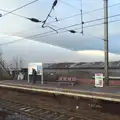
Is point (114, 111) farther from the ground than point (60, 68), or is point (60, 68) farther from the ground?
point (60, 68)

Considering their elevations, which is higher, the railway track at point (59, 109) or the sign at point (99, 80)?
the sign at point (99, 80)

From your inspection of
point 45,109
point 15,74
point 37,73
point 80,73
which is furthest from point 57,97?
point 15,74

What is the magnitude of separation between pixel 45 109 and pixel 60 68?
17883 mm

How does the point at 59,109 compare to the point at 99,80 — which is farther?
the point at 99,80

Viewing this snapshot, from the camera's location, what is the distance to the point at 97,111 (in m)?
16.6

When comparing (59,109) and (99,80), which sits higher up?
(99,80)

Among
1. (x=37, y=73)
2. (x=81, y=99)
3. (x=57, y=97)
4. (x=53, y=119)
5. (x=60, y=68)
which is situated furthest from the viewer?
(x=60, y=68)

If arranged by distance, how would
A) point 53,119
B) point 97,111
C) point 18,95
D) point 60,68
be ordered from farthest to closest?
1. point 60,68
2. point 18,95
3. point 97,111
4. point 53,119

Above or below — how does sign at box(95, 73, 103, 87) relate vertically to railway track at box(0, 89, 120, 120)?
above

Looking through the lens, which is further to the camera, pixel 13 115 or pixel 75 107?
pixel 75 107

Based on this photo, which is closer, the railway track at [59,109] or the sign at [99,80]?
the railway track at [59,109]

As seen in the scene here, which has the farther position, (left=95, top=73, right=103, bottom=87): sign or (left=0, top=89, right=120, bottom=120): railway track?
(left=95, top=73, right=103, bottom=87): sign

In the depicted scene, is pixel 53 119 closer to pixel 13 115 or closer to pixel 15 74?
pixel 13 115

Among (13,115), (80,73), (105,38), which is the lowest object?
(13,115)
